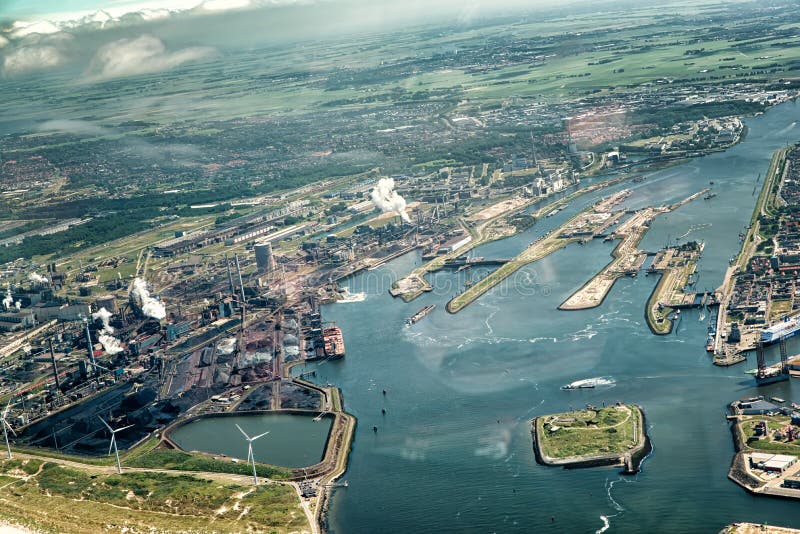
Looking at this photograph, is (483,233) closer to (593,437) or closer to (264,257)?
(264,257)

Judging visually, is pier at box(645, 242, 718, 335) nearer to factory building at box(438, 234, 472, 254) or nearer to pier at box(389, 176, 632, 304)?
pier at box(389, 176, 632, 304)

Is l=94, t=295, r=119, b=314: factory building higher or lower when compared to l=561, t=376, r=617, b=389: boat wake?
higher

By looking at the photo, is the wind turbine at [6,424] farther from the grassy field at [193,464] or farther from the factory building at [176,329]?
the factory building at [176,329]

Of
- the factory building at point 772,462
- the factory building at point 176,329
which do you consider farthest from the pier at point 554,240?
the factory building at point 772,462

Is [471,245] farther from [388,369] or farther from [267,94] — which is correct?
[267,94]

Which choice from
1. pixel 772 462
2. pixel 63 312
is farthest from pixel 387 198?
pixel 772 462

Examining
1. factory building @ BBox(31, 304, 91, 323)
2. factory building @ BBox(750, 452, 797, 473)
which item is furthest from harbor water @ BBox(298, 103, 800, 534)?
factory building @ BBox(31, 304, 91, 323)

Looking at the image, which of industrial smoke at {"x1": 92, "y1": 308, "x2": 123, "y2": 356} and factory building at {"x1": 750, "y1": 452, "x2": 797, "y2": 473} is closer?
factory building at {"x1": 750, "y1": 452, "x2": 797, "y2": 473}

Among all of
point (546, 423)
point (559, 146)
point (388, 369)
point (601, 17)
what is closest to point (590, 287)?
point (388, 369)
